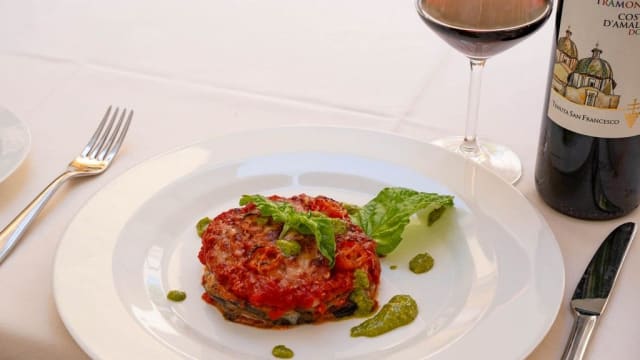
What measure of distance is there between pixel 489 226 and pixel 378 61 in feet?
2.23

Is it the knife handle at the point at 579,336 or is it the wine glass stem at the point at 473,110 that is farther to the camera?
the wine glass stem at the point at 473,110

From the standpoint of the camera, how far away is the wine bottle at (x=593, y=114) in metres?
1.17

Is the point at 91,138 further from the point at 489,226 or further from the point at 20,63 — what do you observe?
the point at 489,226

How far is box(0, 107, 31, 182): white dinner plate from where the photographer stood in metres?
1.49

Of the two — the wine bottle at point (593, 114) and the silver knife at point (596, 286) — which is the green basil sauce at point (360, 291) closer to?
the silver knife at point (596, 286)

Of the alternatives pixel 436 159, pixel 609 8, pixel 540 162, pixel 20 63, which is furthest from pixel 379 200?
pixel 20 63

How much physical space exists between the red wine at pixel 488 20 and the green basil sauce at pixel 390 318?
16.4 inches

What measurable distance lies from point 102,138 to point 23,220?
0.27 meters

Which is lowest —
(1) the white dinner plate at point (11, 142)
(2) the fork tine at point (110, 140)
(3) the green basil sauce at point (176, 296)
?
(3) the green basil sauce at point (176, 296)

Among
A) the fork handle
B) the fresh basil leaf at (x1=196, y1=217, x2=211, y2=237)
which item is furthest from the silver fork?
the fresh basil leaf at (x1=196, y1=217, x2=211, y2=237)

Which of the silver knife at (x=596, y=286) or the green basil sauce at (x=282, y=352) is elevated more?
the silver knife at (x=596, y=286)

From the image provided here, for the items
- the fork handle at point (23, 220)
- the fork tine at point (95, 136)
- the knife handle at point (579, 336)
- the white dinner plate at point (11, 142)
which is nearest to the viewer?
the knife handle at point (579, 336)

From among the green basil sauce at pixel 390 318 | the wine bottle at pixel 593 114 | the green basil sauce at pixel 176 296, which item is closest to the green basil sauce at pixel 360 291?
the green basil sauce at pixel 390 318

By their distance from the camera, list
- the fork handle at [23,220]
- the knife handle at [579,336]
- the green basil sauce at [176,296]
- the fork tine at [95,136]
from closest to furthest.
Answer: the knife handle at [579,336], the green basil sauce at [176,296], the fork handle at [23,220], the fork tine at [95,136]
